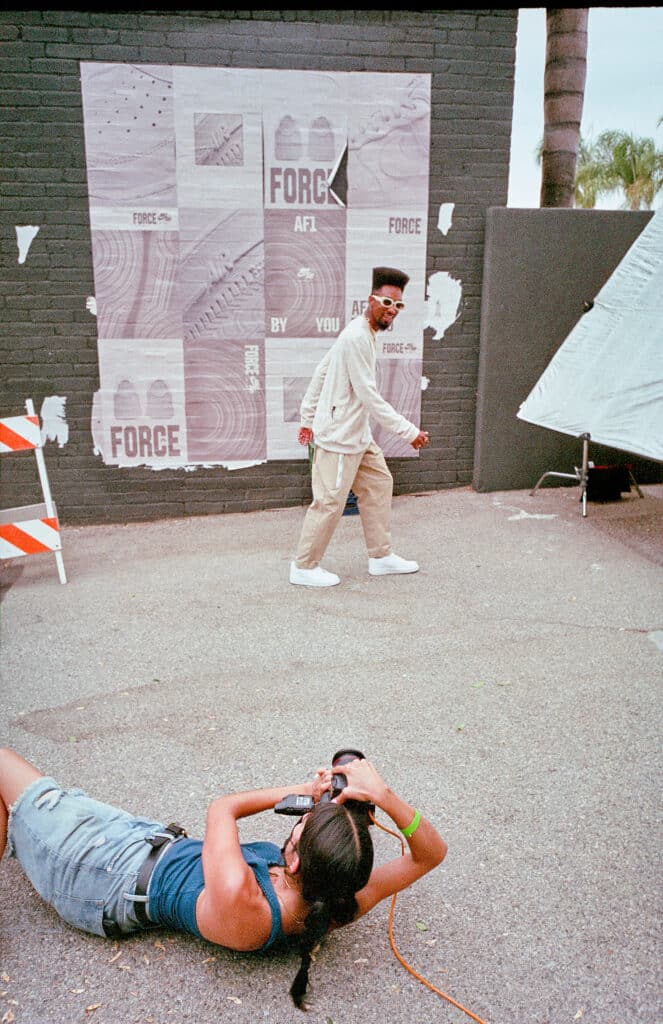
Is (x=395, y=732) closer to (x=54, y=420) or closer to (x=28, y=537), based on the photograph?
(x=28, y=537)

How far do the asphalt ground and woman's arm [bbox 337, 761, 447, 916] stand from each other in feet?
0.89

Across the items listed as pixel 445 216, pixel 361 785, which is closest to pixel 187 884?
pixel 361 785

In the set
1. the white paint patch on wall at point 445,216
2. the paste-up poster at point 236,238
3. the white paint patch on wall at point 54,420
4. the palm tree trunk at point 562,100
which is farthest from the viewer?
the palm tree trunk at point 562,100

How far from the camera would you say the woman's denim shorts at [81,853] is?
8.18 ft

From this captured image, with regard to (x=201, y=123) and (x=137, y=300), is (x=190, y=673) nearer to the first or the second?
(x=137, y=300)

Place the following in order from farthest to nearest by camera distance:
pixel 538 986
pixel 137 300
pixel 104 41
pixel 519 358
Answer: pixel 519 358
pixel 137 300
pixel 104 41
pixel 538 986

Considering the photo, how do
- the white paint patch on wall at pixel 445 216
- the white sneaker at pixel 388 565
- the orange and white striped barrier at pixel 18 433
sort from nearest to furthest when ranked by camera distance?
the orange and white striped barrier at pixel 18 433 < the white sneaker at pixel 388 565 < the white paint patch on wall at pixel 445 216

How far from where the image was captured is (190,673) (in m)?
4.43

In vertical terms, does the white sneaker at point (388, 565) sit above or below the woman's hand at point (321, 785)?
below

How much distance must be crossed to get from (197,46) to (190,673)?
5.71m

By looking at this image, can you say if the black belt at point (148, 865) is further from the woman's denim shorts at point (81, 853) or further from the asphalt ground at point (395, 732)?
the asphalt ground at point (395, 732)

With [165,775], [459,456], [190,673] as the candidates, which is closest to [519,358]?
[459,456]

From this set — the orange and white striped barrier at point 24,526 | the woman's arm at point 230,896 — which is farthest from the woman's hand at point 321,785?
the orange and white striped barrier at point 24,526

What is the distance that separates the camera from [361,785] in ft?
7.38
